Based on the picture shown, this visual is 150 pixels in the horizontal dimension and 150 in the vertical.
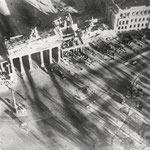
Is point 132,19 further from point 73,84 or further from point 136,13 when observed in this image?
point 73,84

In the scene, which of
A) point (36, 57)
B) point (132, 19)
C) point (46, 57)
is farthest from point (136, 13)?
point (36, 57)

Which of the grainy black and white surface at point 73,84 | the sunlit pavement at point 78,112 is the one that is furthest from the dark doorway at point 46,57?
the sunlit pavement at point 78,112

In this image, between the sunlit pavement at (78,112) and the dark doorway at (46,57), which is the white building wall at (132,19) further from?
the dark doorway at (46,57)

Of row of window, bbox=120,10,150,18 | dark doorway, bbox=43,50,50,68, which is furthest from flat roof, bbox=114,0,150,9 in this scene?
dark doorway, bbox=43,50,50,68

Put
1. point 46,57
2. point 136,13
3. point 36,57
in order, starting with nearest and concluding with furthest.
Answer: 1. point 46,57
2. point 36,57
3. point 136,13

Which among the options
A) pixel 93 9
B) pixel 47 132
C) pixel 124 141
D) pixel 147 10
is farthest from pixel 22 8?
pixel 124 141

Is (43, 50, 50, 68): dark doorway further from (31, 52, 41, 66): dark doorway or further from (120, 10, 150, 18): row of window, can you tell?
(120, 10, 150, 18): row of window

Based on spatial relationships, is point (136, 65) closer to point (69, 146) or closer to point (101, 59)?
point (101, 59)

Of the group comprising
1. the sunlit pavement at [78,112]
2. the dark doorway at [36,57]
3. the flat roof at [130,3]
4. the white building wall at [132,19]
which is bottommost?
the sunlit pavement at [78,112]
